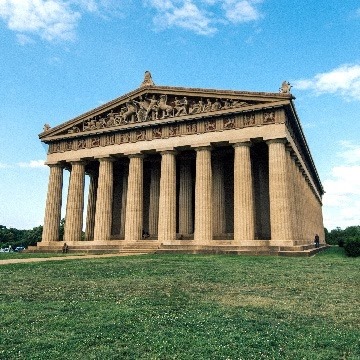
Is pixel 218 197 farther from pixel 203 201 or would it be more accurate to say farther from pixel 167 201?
pixel 167 201

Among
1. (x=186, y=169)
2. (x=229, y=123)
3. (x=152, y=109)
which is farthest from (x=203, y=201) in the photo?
(x=152, y=109)

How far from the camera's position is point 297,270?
16.8 metres

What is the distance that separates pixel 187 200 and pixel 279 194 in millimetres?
11230

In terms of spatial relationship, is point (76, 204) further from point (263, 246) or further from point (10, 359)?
point (10, 359)

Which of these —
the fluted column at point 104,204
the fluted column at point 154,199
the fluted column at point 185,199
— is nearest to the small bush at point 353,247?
the fluted column at point 185,199

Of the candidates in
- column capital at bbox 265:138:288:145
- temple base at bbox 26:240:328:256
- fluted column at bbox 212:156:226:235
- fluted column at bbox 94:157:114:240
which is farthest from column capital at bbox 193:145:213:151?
fluted column at bbox 94:157:114:240

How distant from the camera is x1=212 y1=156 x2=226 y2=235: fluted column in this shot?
35.8m

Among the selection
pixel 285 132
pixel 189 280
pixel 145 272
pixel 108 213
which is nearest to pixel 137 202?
pixel 108 213

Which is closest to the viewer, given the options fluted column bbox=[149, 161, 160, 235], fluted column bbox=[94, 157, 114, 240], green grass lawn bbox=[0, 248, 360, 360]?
green grass lawn bbox=[0, 248, 360, 360]

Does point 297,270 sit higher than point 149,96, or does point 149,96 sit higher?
point 149,96

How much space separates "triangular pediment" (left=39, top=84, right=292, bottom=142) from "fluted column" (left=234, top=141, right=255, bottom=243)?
4044 millimetres

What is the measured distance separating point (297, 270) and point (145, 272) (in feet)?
23.5

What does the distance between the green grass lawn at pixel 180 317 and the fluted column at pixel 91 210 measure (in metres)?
30.9

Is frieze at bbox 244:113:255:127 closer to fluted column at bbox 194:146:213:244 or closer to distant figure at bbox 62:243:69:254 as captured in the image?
fluted column at bbox 194:146:213:244
